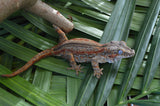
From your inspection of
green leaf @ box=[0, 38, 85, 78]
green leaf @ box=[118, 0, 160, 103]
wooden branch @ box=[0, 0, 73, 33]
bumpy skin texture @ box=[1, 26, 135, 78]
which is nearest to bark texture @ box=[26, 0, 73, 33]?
wooden branch @ box=[0, 0, 73, 33]

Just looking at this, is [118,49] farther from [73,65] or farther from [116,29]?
[73,65]

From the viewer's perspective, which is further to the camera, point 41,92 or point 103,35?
point 103,35

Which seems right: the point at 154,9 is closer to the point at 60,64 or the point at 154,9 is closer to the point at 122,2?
the point at 122,2

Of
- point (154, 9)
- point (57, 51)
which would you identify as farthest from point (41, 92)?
point (154, 9)

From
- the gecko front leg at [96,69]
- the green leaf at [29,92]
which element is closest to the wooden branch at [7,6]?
the green leaf at [29,92]

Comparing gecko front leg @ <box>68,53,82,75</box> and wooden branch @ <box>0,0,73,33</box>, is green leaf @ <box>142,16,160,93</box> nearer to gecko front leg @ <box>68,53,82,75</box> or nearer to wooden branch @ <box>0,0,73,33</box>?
gecko front leg @ <box>68,53,82,75</box>

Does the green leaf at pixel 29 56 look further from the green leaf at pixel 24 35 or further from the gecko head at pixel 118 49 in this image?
the gecko head at pixel 118 49

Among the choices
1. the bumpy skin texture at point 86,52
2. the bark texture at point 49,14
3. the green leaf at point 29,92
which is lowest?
the green leaf at point 29,92

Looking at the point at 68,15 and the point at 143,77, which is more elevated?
the point at 68,15
